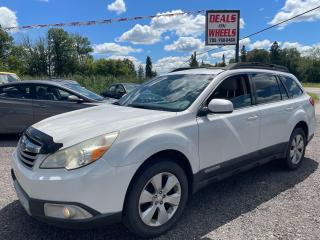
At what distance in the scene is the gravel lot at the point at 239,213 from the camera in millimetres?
3451

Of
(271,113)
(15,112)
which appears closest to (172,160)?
(271,113)

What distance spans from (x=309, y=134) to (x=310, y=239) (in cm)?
284

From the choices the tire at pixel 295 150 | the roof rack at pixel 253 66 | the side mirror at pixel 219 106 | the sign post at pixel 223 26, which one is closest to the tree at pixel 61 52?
the sign post at pixel 223 26

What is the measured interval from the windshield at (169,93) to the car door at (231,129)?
0.69 ft

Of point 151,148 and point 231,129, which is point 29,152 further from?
point 231,129

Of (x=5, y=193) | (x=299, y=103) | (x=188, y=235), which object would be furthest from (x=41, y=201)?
(x=299, y=103)

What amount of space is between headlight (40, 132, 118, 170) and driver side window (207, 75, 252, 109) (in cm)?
160

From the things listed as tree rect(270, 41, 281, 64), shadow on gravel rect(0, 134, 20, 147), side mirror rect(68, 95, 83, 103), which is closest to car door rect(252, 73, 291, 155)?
side mirror rect(68, 95, 83, 103)

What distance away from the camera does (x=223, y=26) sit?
52.1ft

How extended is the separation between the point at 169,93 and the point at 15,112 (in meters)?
4.92

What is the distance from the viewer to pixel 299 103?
18.2 feet

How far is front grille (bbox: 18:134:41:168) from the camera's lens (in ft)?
10.4

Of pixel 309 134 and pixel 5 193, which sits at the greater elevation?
pixel 309 134

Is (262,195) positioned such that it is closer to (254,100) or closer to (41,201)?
(254,100)
